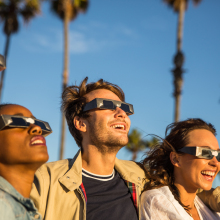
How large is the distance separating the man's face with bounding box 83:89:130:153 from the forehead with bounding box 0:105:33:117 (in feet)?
5.10

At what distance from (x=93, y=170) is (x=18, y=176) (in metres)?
1.72

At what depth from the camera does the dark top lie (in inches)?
155

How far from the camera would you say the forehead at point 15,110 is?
3.00 m

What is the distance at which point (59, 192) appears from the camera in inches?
151

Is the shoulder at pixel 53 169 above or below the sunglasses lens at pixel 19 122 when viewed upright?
below

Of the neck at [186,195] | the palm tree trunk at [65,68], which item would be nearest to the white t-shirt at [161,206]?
the neck at [186,195]

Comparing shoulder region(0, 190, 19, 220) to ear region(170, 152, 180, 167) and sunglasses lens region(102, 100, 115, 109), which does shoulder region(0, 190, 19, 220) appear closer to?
sunglasses lens region(102, 100, 115, 109)

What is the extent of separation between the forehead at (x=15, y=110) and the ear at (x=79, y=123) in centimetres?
178

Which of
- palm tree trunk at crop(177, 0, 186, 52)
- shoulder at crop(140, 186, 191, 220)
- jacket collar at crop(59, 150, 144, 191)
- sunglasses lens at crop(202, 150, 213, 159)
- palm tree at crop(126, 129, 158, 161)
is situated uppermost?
palm tree trunk at crop(177, 0, 186, 52)

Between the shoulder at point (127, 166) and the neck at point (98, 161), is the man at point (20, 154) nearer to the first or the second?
the neck at point (98, 161)

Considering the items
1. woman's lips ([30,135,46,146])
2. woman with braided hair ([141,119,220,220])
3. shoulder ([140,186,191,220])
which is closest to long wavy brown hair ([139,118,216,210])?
woman with braided hair ([141,119,220,220])

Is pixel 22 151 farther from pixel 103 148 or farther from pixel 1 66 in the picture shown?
pixel 103 148

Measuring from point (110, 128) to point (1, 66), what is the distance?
208 cm

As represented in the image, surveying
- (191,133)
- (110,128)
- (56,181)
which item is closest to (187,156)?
(191,133)
